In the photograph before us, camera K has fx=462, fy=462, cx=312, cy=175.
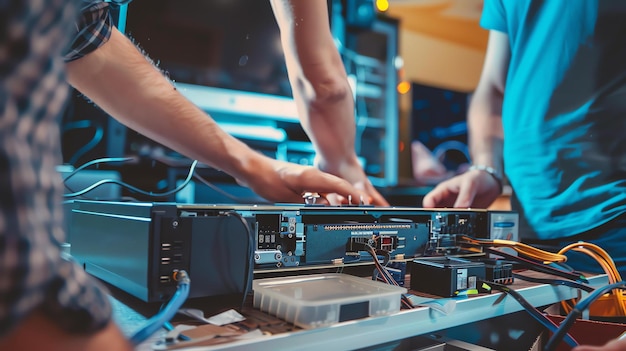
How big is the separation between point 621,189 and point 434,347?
751 millimetres

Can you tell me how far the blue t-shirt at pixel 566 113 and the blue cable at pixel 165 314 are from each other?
1.05 metres

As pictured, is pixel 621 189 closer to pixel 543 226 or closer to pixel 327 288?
pixel 543 226

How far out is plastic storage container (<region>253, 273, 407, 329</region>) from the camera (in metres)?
0.49

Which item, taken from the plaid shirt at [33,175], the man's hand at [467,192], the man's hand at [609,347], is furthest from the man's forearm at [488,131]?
the plaid shirt at [33,175]

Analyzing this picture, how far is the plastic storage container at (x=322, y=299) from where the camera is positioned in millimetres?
489

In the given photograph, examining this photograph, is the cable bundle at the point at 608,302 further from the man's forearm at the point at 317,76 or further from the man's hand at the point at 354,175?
the man's forearm at the point at 317,76

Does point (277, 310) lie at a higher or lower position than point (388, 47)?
lower

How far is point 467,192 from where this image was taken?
1271 millimetres

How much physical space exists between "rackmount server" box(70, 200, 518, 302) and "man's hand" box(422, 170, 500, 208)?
372 mm

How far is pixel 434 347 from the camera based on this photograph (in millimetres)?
642

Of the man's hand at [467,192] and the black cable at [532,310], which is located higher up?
the man's hand at [467,192]

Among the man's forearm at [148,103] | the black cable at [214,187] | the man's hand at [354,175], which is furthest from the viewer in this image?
the man's hand at [354,175]

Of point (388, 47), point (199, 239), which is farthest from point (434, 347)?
point (388, 47)

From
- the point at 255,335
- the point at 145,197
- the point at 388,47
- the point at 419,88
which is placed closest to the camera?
the point at 255,335
